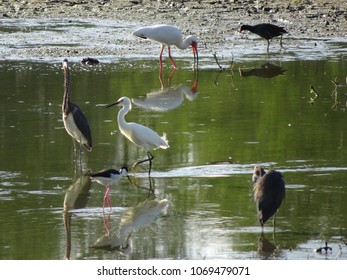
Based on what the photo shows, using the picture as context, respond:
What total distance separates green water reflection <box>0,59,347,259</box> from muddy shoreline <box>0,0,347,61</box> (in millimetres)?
3803

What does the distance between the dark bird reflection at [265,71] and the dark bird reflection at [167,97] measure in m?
1.07

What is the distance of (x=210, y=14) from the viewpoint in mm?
27688

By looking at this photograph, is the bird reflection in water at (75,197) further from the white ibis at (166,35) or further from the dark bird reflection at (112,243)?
the white ibis at (166,35)

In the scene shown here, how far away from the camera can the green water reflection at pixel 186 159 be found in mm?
10117

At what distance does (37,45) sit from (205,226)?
14.0 metres

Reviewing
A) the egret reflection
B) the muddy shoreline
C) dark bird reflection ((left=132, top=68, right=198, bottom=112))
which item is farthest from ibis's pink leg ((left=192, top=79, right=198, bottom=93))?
the egret reflection

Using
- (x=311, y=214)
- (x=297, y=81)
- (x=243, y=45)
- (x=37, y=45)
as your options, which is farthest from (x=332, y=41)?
(x=311, y=214)

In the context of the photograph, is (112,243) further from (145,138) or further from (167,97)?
(167,97)

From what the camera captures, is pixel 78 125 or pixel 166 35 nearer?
pixel 78 125

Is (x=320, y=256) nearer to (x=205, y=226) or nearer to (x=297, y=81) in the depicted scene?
(x=205, y=226)

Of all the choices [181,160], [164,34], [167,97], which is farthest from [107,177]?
[164,34]

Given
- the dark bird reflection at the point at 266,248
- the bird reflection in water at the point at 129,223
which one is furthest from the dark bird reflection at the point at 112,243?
the dark bird reflection at the point at 266,248

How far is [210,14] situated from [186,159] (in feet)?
47.7

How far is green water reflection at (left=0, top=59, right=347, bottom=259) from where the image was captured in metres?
10.1
